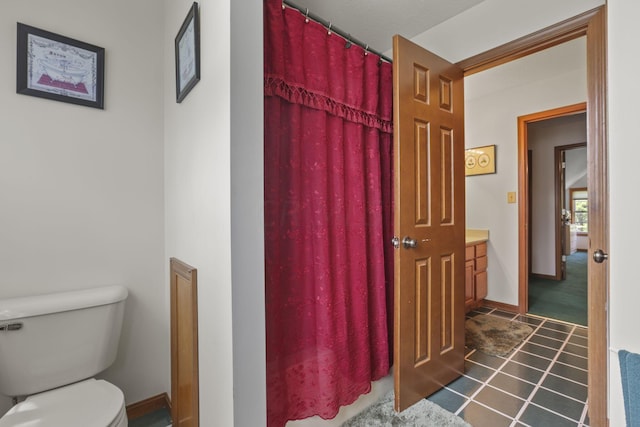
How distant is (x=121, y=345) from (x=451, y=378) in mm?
1984

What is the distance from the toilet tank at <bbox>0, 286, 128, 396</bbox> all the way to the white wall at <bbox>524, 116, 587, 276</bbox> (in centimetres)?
528

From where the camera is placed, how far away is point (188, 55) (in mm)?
1241

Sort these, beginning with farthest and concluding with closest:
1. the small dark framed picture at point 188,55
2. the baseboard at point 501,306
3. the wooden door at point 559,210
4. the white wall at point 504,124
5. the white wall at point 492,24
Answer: the wooden door at point 559,210, the baseboard at point 501,306, the white wall at point 504,124, the white wall at point 492,24, the small dark framed picture at point 188,55

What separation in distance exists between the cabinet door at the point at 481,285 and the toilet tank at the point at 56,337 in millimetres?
3220

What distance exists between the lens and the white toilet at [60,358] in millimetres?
1068

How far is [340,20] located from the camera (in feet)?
6.23

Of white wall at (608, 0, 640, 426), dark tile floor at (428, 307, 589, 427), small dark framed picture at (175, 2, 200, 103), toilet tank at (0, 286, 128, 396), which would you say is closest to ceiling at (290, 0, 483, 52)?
small dark framed picture at (175, 2, 200, 103)

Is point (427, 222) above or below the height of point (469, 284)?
above

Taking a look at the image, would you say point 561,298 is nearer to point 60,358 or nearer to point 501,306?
point 501,306

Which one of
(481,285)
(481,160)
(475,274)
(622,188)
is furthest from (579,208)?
(622,188)

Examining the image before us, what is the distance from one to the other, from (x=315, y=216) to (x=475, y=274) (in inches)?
100

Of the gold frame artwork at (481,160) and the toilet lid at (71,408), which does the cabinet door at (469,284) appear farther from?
the toilet lid at (71,408)

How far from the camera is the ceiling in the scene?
174cm

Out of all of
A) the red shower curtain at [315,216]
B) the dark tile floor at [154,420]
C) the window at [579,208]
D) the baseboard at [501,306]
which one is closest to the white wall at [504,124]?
the baseboard at [501,306]
